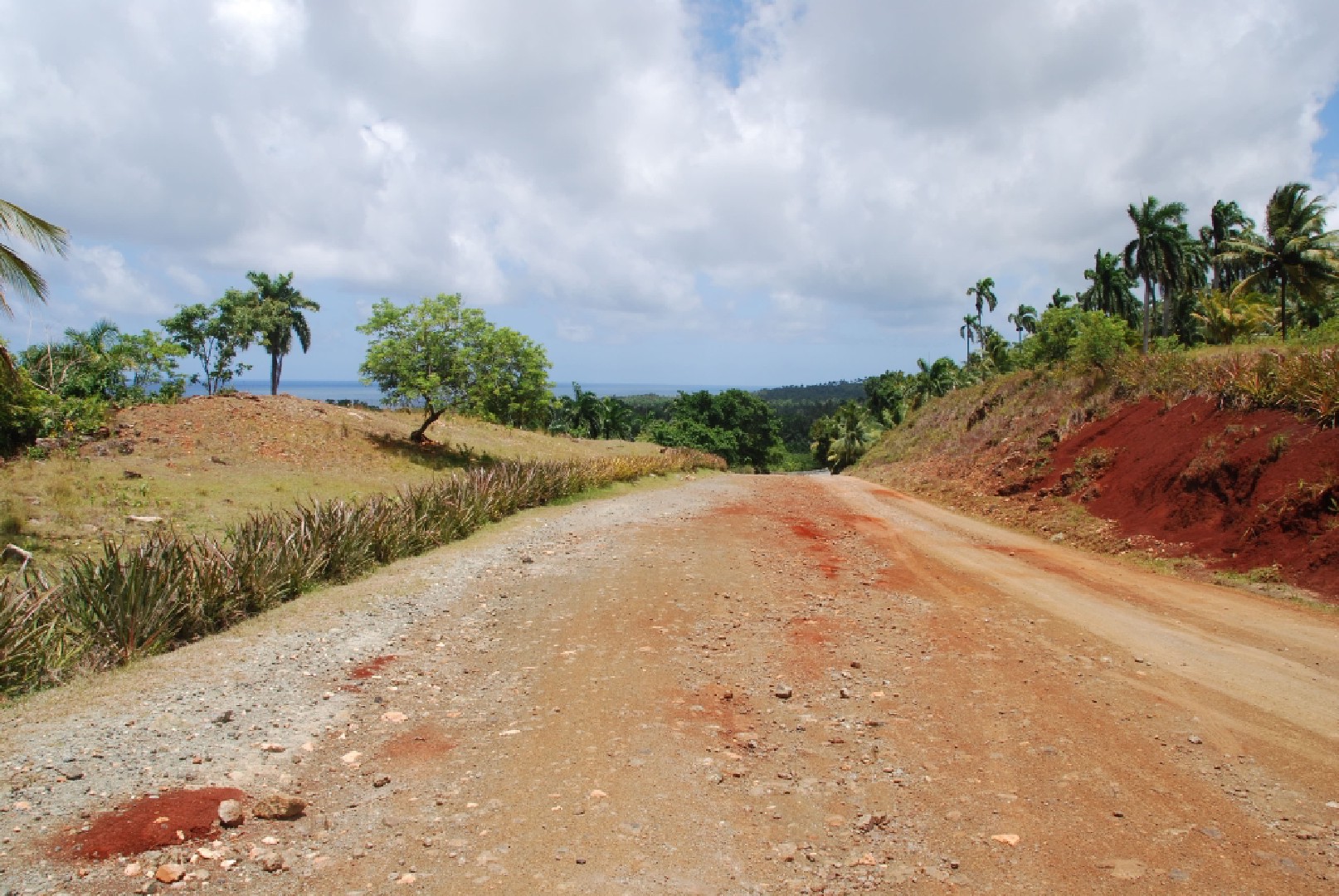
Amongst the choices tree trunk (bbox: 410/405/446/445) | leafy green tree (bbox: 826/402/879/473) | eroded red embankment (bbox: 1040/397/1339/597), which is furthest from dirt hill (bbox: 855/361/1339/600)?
leafy green tree (bbox: 826/402/879/473)

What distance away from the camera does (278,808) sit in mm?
4059

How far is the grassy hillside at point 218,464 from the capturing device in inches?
563

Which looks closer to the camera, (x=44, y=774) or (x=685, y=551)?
(x=44, y=774)

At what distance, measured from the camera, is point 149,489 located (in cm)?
1709

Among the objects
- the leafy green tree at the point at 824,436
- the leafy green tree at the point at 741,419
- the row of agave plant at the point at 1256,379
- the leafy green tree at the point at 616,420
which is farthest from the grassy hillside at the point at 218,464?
the leafy green tree at the point at 741,419

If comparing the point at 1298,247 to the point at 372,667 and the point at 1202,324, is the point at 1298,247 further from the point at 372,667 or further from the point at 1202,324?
the point at 372,667

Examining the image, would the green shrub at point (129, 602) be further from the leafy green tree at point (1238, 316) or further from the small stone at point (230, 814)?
the leafy green tree at point (1238, 316)

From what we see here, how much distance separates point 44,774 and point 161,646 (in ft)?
8.67

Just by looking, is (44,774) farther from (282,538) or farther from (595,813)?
(282,538)

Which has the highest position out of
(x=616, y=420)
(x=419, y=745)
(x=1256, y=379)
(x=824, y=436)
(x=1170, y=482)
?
(x=616, y=420)

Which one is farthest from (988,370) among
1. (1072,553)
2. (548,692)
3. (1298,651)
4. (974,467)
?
(548,692)

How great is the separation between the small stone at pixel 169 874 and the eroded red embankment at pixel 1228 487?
11481mm

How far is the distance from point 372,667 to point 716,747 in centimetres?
333

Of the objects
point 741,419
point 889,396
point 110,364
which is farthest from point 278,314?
point 889,396
